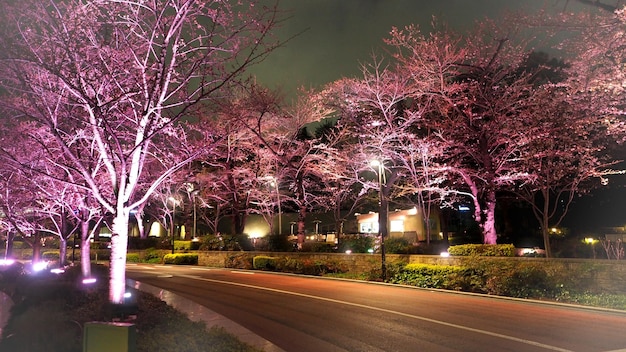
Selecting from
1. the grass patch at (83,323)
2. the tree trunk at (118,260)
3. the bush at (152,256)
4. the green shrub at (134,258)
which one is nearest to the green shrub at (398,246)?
the grass patch at (83,323)

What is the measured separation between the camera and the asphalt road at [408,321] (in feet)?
30.5

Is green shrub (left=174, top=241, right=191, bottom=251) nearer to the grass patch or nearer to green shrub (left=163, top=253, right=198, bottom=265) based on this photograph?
green shrub (left=163, top=253, right=198, bottom=265)

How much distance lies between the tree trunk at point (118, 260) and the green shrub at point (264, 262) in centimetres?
2102

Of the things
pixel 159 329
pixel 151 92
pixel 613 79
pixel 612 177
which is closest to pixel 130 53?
pixel 151 92

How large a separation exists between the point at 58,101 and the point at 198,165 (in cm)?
3497

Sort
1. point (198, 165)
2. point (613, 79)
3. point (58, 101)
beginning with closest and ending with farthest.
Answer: point (58, 101)
point (613, 79)
point (198, 165)

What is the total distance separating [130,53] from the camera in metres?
10.1

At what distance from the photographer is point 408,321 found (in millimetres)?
11797

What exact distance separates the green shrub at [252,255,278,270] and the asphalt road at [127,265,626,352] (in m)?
10.9

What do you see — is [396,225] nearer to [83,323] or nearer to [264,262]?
[264,262]

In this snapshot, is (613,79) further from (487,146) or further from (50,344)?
(50,344)

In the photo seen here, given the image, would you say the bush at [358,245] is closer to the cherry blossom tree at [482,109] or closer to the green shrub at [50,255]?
the cherry blossom tree at [482,109]

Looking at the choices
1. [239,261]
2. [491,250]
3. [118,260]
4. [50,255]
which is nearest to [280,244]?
[239,261]

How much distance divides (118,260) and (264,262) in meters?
21.8
